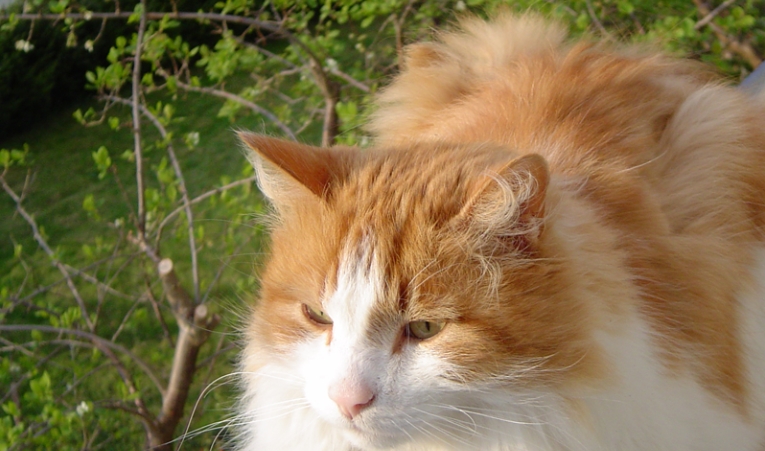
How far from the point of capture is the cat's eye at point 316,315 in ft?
4.67

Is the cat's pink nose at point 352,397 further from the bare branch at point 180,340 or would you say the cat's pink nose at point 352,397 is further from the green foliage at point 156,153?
the bare branch at point 180,340

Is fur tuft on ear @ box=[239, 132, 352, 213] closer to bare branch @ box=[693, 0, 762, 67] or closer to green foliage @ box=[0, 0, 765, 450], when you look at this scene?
green foliage @ box=[0, 0, 765, 450]

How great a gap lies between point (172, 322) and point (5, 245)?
1.77m

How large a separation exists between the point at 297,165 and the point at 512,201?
48 centimetres

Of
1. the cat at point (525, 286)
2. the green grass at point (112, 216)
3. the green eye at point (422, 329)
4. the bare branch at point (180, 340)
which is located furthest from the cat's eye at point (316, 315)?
the green grass at point (112, 216)

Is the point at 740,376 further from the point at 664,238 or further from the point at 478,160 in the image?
the point at 478,160

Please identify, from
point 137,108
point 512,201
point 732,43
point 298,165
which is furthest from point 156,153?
point 512,201

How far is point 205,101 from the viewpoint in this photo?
5.99 metres

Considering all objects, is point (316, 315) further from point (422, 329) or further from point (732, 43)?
point (732, 43)

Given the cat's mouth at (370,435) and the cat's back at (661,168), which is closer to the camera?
the cat's mouth at (370,435)

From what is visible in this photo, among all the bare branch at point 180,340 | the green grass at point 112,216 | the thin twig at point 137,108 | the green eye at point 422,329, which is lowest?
the green grass at point 112,216

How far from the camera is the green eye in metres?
1.31

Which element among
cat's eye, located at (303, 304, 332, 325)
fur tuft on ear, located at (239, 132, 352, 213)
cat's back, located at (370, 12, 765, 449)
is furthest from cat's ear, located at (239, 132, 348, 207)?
cat's back, located at (370, 12, 765, 449)

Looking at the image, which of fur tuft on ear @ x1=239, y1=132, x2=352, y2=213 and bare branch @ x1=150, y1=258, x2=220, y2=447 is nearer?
fur tuft on ear @ x1=239, y1=132, x2=352, y2=213
